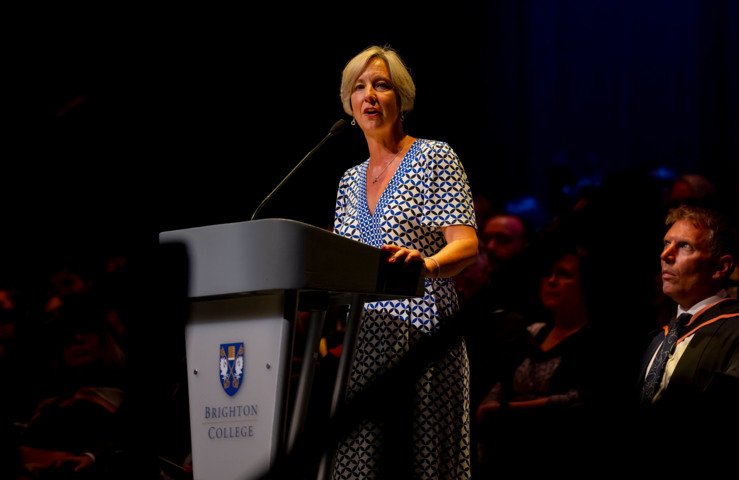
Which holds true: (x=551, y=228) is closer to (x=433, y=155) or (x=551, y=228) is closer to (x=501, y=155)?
(x=433, y=155)

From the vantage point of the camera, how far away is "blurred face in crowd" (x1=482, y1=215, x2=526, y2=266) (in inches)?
170

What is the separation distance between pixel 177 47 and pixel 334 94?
0.95 metres

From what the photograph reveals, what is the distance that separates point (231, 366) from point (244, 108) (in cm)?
359

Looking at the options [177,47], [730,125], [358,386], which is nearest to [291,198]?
[177,47]

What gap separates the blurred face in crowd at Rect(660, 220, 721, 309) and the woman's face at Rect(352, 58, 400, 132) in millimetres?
1069

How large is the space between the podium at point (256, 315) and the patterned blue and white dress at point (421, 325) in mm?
232

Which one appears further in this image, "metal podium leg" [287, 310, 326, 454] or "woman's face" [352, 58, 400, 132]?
"woman's face" [352, 58, 400, 132]

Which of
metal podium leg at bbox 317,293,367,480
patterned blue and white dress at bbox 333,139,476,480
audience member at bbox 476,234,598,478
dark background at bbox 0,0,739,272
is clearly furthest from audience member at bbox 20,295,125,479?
metal podium leg at bbox 317,293,367,480

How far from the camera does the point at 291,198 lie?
513cm

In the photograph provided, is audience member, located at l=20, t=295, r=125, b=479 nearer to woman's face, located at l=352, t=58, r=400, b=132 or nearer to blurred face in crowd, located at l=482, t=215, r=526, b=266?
woman's face, located at l=352, t=58, r=400, b=132

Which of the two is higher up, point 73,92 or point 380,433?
point 73,92

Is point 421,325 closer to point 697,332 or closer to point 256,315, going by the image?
point 256,315

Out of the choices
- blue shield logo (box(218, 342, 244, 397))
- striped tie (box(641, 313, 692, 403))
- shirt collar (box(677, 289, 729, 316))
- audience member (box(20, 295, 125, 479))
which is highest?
blue shield logo (box(218, 342, 244, 397))

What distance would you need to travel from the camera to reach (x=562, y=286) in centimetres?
354
